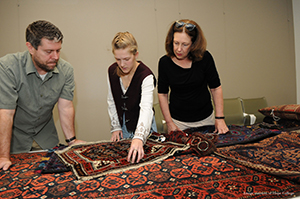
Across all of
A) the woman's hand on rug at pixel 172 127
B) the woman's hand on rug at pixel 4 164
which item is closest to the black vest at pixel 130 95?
the woman's hand on rug at pixel 172 127

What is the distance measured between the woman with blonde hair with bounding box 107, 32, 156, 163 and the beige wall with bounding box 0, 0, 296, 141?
6.71 feet

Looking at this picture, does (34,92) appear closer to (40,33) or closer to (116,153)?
(40,33)

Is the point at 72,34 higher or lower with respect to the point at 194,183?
higher

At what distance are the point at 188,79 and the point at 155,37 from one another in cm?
235

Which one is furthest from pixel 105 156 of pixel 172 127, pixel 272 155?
pixel 272 155

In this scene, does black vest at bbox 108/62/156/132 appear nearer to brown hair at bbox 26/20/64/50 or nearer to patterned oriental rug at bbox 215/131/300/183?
brown hair at bbox 26/20/64/50

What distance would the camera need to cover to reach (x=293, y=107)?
7.49ft

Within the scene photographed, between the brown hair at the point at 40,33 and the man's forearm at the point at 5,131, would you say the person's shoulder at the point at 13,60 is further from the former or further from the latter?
the man's forearm at the point at 5,131

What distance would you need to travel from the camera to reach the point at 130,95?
1.79 metres

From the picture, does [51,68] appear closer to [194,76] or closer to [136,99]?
[136,99]

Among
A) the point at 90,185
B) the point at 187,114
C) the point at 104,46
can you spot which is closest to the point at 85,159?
the point at 90,185

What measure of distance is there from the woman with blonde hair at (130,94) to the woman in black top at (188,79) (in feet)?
0.76

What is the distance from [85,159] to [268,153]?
45.1 inches

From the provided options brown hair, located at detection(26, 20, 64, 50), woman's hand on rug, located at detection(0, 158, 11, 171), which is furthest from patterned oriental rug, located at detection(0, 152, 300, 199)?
brown hair, located at detection(26, 20, 64, 50)
